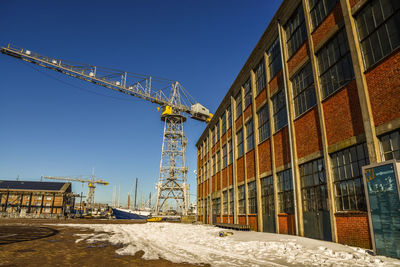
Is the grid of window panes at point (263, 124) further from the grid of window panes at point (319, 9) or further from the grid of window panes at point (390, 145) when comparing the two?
the grid of window panes at point (390, 145)

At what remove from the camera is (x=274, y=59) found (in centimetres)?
1620

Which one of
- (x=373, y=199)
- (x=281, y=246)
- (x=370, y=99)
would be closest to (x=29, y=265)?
(x=281, y=246)

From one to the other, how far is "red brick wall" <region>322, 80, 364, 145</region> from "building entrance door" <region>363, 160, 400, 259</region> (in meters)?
2.19

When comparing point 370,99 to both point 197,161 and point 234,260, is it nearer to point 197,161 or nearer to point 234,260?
point 234,260

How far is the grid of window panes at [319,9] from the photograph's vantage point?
435 inches

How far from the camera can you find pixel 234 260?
7047mm

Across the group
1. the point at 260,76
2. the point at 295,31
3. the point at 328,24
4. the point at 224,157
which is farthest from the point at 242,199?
the point at 328,24

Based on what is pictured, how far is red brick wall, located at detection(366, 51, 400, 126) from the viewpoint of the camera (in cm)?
757

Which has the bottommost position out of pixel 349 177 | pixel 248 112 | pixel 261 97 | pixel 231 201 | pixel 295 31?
pixel 231 201

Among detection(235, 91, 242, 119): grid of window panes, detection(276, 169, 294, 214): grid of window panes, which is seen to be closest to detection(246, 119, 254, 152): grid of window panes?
detection(235, 91, 242, 119): grid of window panes

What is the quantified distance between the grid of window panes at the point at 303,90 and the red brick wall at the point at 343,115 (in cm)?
143

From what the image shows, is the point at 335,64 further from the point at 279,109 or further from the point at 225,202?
the point at 225,202

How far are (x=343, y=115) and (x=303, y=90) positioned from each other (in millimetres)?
3407

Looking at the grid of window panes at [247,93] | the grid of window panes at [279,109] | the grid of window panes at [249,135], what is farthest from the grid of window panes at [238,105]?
the grid of window panes at [279,109]
